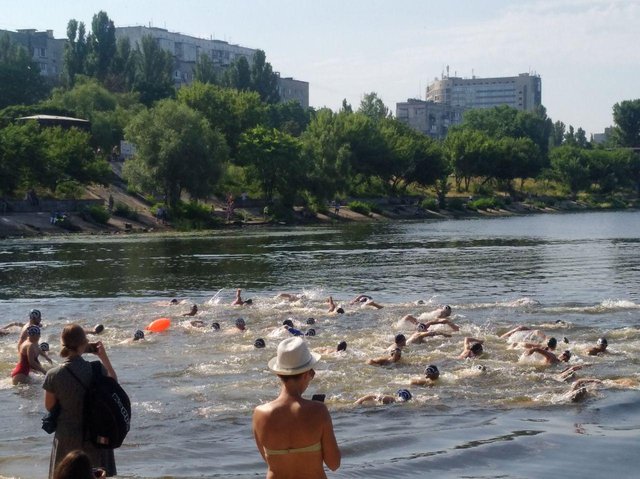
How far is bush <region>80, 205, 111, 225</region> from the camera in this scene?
268 ft

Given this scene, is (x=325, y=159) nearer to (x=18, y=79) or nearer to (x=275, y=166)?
(x=275, y=166)

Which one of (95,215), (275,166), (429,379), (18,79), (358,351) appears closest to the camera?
(429,379)

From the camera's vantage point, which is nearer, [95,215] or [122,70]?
[95,215]

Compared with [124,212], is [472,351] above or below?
below

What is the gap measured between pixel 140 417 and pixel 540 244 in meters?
55.0

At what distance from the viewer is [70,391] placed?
10.5m

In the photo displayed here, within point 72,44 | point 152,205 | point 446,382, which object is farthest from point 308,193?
point 446,382

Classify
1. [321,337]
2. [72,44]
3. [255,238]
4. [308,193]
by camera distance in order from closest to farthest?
[321,337] < [255,238] < [308,193] < [72,44]

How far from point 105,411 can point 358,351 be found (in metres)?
16.4

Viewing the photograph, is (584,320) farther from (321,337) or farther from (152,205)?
(152,205)

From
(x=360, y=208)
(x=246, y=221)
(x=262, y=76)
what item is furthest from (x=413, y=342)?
(x=262, y=76)

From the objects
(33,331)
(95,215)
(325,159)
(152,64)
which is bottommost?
(95,215)

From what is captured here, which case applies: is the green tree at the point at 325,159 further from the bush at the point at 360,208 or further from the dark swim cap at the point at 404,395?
the dark swim cap at the point at 404,395

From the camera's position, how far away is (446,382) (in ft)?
73.2
